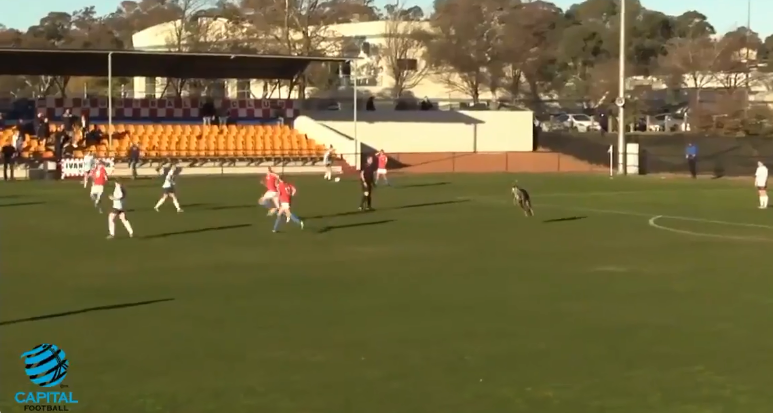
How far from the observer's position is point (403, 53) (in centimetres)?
8406

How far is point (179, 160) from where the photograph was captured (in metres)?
50.2

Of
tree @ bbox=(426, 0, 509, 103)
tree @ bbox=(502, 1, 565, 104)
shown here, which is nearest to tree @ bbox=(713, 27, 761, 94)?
tree @ bbox=(502, 1, 565, 104)

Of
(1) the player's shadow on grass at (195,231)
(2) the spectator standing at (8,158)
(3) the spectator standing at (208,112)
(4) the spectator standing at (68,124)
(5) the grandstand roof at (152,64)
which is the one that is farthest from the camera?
(3) the spectator standing at (208,112)

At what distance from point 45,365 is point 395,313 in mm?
5015

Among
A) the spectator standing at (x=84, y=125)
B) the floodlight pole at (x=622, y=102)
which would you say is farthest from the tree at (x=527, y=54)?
the spectator standing at (x=84, y=125)

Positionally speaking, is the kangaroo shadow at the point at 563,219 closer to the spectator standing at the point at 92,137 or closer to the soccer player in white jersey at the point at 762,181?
the soccer player in white jersey at the point at 762,181

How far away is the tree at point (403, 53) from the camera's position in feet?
275

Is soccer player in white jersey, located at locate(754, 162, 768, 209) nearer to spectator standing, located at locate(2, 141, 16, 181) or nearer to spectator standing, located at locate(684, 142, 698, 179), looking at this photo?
spectator standing, located at locate(684, 142, 698, 179)

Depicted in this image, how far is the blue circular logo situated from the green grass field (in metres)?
0.15

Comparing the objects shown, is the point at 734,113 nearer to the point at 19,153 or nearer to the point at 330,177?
the point at 330,177

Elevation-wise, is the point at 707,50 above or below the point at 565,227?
above

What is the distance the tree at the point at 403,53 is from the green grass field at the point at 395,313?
5520 centimetres

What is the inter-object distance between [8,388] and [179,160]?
132 ft

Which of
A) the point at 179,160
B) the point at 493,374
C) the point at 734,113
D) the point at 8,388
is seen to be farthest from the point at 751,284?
the point at 734,113
